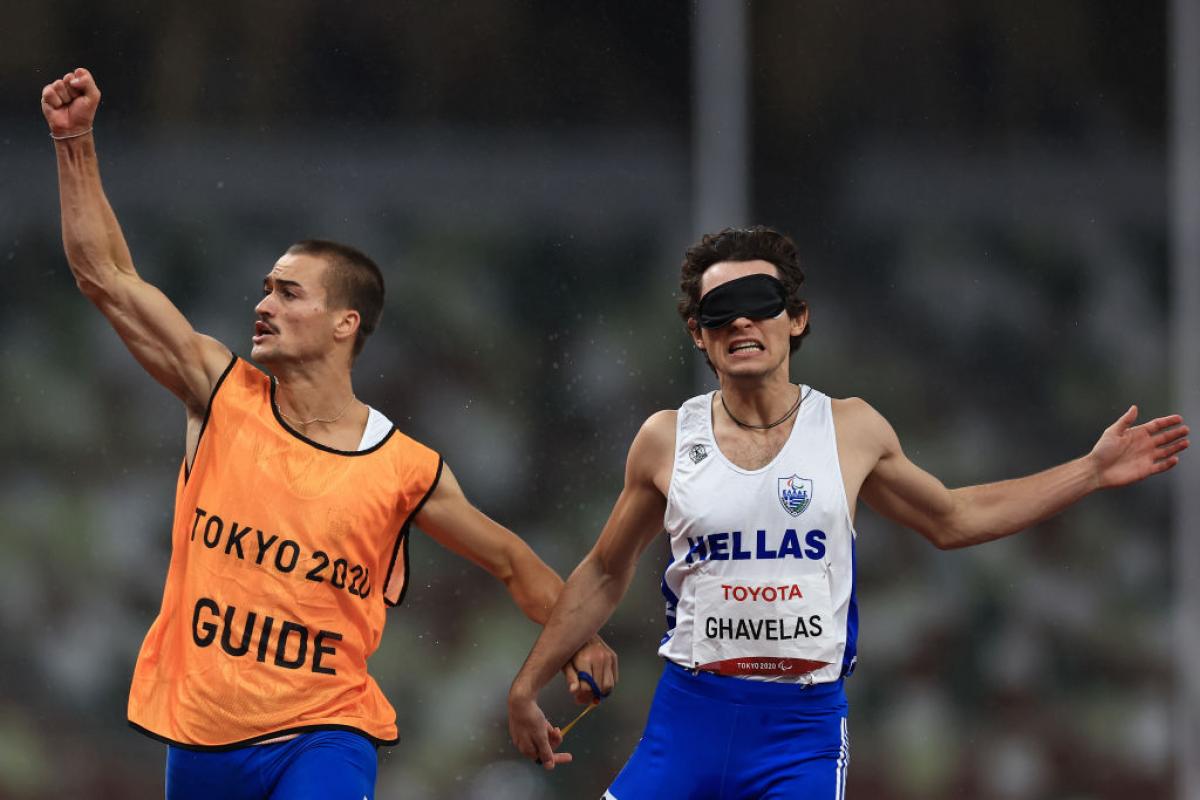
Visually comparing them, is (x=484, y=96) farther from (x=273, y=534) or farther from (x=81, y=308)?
(x=273, y=534)

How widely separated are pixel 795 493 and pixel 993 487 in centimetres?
63

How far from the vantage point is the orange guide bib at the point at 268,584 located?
3279mm

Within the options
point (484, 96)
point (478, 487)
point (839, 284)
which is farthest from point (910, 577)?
point (484, 96)

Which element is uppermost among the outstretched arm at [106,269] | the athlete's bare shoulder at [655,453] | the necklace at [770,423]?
the outstretched arm at [106,269]

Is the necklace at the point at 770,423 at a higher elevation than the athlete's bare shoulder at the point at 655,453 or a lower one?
higher

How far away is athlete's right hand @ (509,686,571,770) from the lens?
3.67 metres

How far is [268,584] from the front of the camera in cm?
332

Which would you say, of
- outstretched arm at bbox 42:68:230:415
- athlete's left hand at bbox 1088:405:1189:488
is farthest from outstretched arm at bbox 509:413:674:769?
athlete's left hand at bbox 1088:405:1189:488

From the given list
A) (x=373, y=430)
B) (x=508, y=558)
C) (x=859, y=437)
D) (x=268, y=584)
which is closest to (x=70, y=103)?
(x=373, y=430)

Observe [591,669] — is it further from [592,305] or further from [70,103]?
[592,305]

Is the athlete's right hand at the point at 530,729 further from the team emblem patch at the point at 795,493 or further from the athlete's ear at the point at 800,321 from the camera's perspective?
the athlete's ear at the point at 800,321

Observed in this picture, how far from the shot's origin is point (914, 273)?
19.7 feet

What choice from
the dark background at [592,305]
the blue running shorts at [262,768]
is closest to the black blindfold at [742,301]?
the blue running shorts at [262,768]

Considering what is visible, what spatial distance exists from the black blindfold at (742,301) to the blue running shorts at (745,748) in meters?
0.76
